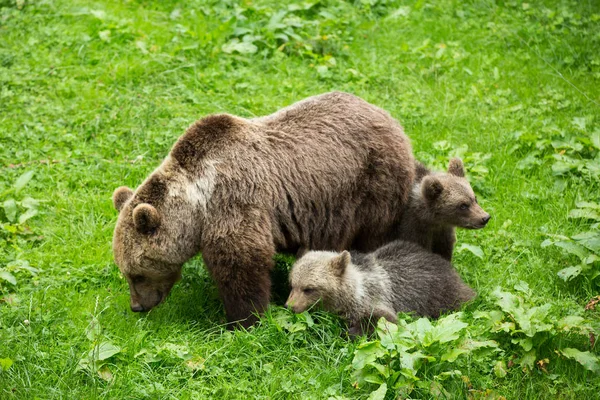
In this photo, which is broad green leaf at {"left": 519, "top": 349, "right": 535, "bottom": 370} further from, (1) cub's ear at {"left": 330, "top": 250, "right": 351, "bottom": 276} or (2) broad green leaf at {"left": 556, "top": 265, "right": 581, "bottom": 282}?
(1) cub's ear at {"left": 330, "top": 250, "right": 351, "bottom": 276}

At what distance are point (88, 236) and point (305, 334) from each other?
2884mm

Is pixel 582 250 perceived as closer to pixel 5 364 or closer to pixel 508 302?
pixel 508 302

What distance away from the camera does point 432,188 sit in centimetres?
791

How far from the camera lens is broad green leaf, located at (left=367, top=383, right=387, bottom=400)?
5660mm

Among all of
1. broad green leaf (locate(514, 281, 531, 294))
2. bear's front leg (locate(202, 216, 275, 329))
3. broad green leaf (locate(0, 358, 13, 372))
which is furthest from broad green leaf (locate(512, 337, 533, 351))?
broad green leaf (locate(0, 358, 13, 372))

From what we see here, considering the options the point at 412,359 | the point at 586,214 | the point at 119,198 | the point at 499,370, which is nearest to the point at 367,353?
the point at 412,359

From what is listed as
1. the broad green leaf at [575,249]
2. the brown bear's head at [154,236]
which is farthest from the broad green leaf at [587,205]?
the brown bear's head at [154,236]

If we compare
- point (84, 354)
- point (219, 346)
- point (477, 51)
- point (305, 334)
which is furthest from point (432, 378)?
point (477, 51)

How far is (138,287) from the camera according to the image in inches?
281

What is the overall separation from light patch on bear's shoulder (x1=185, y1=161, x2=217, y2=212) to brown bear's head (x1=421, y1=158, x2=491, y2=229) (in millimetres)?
2237

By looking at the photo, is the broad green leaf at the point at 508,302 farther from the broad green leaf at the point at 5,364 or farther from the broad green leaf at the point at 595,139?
the broad green leaf at the point at 5,364

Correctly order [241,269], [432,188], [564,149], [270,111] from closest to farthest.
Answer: [241,269] < [432,188] < [564,149] < [270,111]

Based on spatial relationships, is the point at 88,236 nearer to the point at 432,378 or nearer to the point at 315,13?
the point at 432,378

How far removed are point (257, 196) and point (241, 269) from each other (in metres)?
0.67
